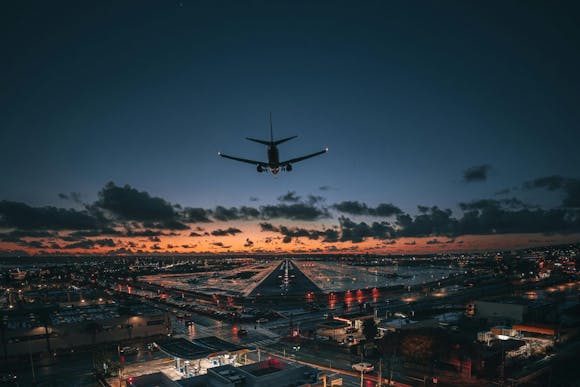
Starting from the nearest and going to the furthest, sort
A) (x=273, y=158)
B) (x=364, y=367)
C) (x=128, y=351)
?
(x=273, y=158), (x=364, y=367), (x=128, y=351)

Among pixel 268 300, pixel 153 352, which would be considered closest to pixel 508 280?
pixel 268 300

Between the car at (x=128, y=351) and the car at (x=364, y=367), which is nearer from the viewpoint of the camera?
the car at (x=364, y=367)

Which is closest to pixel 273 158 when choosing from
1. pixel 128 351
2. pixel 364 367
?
pixel 364 367

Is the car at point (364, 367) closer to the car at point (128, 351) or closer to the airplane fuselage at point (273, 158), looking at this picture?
the airplane fuselage at point (273, 158)

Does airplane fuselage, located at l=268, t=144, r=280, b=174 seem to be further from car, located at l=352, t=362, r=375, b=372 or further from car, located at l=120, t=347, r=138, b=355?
car, located at l=120, t=347, r=138, b=355

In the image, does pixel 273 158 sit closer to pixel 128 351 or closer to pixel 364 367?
pixel 364 367

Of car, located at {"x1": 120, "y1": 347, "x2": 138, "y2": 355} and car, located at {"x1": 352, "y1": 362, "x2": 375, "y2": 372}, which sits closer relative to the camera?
car, located at {"x1": 352, "y1": 362, "x2": 375, "y2": 372}

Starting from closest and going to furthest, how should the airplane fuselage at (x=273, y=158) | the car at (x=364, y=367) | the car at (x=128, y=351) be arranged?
the airplane fuselage at (x=273, y=158), the car at (x=364, y=367), the car at (x=128, y=351)

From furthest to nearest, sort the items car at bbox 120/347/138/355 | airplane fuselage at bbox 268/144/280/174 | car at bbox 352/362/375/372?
car at bbox 120/347/138/355 → car at bbox 352/362/375/372 → airplane fuselage at bbox 268/144/280/174

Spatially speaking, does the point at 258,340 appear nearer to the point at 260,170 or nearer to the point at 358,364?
the point at 358,364

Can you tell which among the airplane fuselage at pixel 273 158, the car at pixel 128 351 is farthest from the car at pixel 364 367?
the car at pixel 128 351

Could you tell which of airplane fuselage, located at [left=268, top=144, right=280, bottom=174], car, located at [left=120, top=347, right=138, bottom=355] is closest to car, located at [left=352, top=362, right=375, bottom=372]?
airplane fuselage, located at [left=268, top=144, right=280, bottom=174]
